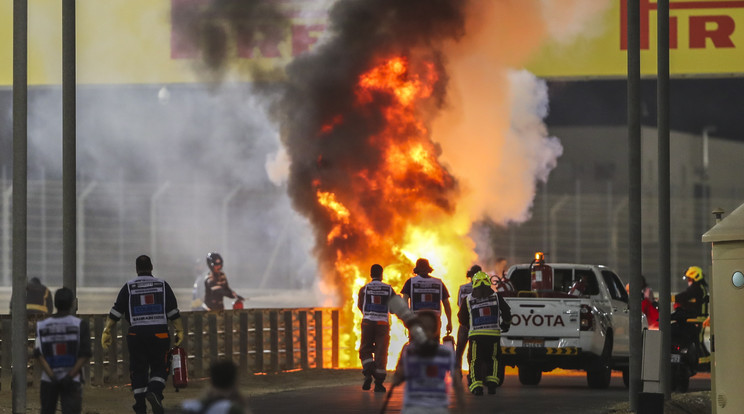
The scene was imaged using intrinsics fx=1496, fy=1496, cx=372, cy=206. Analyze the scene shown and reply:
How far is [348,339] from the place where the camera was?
26578mm

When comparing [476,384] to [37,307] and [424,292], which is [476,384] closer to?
[424,292]

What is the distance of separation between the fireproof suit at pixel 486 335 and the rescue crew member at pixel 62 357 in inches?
324

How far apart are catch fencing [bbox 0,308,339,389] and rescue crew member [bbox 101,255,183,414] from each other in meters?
3.60

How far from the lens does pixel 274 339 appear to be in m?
24.1

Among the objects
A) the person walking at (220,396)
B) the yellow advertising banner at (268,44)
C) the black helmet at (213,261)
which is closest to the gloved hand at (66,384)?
the person walking at (220,396)

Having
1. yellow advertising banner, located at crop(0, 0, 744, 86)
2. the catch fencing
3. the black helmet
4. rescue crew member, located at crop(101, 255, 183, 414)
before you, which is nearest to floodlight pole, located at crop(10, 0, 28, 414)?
rescue crew member, located at crop(101, 255, 183, 414)

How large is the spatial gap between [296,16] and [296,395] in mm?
16802

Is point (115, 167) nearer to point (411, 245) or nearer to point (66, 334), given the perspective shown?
point (411, 245)

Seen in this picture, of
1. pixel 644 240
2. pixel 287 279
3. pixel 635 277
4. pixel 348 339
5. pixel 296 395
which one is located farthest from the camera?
pixel 287 279

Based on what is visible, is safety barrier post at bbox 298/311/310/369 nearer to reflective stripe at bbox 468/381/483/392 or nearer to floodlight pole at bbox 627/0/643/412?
reflective stripe at bbox 468/381/483/392

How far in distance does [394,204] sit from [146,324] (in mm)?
12667

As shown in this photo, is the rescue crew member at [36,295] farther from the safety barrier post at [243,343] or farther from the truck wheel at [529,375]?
the truck wheel at [529,375]

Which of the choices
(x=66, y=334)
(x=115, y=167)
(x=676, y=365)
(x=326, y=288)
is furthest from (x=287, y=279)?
(x=66, y=334)

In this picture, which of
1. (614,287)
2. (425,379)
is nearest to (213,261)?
(614,287)
